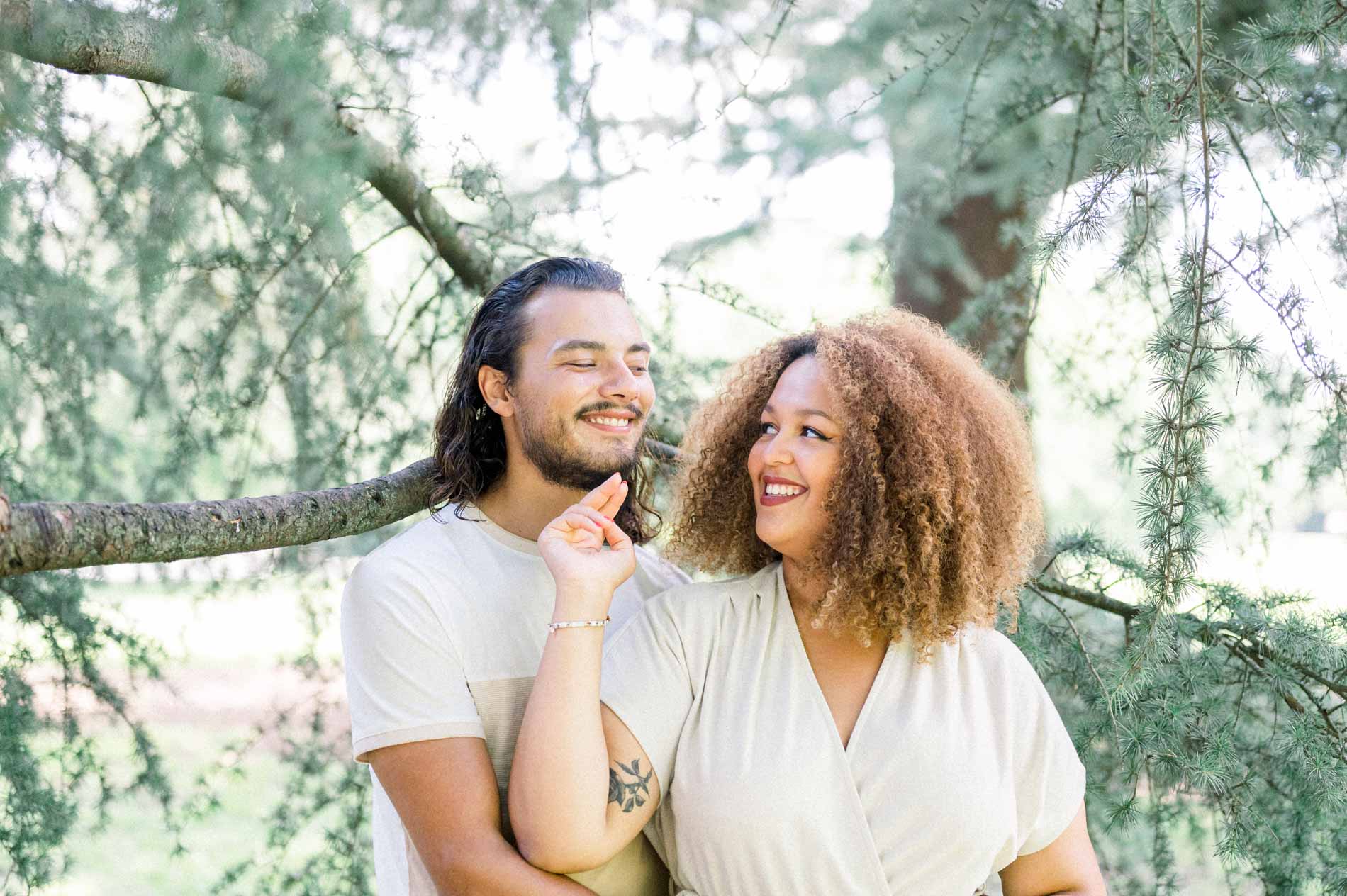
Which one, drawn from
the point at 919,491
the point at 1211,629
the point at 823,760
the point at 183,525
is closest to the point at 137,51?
the point at 183,525

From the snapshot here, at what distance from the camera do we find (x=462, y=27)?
3512mm

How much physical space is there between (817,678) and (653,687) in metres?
0.27

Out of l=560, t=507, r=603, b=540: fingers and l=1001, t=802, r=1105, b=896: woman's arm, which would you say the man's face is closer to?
l=560, t=507, r=603, b=540: fingers

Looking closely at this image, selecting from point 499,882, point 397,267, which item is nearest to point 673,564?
point 499,882

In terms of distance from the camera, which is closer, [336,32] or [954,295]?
[336,32]

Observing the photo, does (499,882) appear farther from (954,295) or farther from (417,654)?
(954,295)

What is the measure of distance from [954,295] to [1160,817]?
3010 mm

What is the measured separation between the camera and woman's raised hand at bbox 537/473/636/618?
1855 mm

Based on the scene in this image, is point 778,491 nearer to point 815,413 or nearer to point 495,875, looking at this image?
point 815,413

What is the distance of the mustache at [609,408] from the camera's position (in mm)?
2268

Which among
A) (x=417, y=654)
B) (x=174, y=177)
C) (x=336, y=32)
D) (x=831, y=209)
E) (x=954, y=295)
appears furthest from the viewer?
(x=831, y=209)

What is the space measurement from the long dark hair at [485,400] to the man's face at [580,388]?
0.04 meters

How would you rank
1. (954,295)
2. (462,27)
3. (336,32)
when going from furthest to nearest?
(954,295)
(462,27)
(336,32)

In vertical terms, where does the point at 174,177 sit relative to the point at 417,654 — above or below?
above
